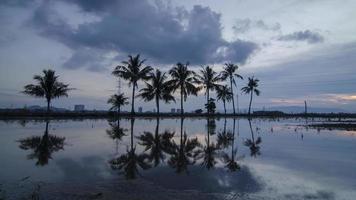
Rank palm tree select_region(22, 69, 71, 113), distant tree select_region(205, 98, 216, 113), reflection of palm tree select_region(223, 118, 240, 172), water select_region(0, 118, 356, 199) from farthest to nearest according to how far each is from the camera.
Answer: distant tree select_region(205, 98, 216, 113) → palm tree select_region(22, 69, 71, 113) → reflection of palm tree select_region(223, 118, 240, 172) → water select_region(0, 118, 356, 199)

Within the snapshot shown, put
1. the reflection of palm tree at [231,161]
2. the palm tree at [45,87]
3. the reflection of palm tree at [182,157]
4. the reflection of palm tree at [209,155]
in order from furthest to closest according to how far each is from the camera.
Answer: the palm tree at [45,87]
the reflection of palm tree at [209,155]
the reflection of palm tree at [182,157]
the reflection of palm tree at [231,161]

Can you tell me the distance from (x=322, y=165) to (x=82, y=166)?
8379mm

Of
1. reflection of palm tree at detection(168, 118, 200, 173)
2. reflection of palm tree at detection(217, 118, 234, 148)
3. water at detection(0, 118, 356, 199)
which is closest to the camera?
water at detection(0, 118, 356, 199)

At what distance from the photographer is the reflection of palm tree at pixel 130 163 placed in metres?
11.4

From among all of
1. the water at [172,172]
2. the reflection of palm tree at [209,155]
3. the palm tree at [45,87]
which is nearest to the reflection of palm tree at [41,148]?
the water at [172,172]

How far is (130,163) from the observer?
43.4ft

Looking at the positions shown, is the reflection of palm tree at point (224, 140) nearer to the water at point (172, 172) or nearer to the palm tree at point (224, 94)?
the water at point (172, 172)

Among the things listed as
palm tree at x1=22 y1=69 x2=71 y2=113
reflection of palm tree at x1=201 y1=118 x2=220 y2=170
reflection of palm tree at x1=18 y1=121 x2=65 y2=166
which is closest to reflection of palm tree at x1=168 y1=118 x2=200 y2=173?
reflection of palm tree at x1=201 y1=118 x2=220 y2=170

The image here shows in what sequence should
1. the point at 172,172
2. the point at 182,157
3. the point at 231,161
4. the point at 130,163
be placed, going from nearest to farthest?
the point at 172,172 → the point at 130,163 → the point at 231,161 → the point at 182,157

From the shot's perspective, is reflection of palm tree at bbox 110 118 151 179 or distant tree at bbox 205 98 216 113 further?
distant tree at bbox 205 98 216 113

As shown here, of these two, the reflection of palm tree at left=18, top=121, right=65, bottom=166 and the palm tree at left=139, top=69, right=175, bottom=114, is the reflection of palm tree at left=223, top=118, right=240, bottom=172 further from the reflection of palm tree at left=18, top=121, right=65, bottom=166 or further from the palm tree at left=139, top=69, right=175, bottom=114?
the palm tree at left=139, top=69, right=175, bottom=114

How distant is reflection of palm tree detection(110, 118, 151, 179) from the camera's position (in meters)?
11.4

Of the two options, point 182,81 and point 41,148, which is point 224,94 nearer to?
point 182,81

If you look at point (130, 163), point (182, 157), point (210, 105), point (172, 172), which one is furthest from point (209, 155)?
point (210, 105)
